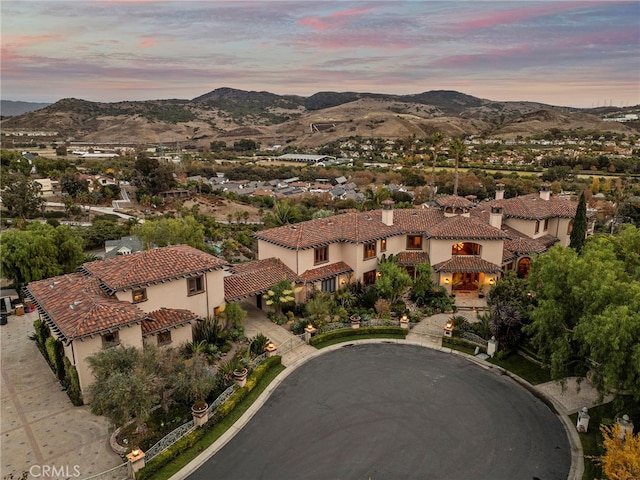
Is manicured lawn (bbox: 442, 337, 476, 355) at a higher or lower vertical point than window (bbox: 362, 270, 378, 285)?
lower

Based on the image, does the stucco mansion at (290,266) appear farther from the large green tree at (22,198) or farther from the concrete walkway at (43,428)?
the large green tree at (22,198)

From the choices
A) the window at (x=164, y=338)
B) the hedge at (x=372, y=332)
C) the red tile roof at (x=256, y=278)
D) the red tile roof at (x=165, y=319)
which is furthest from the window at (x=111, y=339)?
the hedge at (x=372, y=332)

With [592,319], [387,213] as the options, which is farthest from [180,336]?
[592,319]

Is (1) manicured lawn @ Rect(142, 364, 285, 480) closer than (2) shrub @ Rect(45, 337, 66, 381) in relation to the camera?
Yes

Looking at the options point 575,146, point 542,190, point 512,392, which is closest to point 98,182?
point 542,190

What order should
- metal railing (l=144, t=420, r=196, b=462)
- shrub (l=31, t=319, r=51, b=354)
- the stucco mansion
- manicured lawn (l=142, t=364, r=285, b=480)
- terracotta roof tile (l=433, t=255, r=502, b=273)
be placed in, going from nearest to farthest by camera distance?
manicured lawn (l=142, t=364, r=285, b=480), metal railing (l=144, t=420, r=196, b=462), the stucco mansion, shrub (l=31, t=319, r=51, b=354), terracotta roof tile (l=433, t=255, r=502, b=273)

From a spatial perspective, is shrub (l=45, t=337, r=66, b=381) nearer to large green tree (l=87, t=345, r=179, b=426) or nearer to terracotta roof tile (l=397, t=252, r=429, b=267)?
large green tree (l=87, t=345, r=179, b=426)

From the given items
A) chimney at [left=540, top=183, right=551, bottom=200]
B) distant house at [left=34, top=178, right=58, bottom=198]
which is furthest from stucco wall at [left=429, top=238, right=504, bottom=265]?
distant house at [left=34, top=178, right=58, bottom=198]
